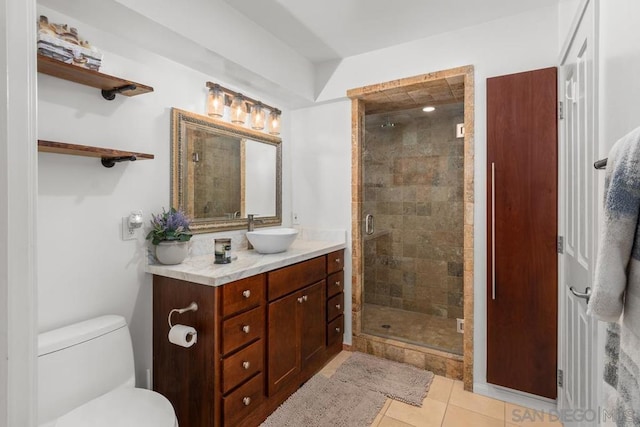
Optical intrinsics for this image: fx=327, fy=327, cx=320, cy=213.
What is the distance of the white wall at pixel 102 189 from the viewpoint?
149cm

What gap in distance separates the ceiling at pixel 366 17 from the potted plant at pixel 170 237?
1.35m

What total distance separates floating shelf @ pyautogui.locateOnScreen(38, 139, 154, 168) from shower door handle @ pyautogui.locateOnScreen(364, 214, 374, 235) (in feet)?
6.08

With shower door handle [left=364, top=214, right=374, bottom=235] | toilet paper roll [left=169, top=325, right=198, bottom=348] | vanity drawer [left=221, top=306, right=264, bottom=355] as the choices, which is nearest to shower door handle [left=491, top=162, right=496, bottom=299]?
shower door handle [left=364, top=214, right=374, bottom=235]

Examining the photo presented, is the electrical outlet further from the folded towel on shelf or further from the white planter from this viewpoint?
the folded towel on shelf

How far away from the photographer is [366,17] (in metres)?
2.16

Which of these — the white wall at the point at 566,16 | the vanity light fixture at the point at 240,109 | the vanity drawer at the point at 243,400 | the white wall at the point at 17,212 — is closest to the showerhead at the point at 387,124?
the vanity light fixture at the point at 240,109

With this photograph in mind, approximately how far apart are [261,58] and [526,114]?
1.77 m

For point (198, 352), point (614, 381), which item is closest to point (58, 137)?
point (198, 352)

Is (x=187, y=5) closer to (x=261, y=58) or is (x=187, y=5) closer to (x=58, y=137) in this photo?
(x=261, y=58)

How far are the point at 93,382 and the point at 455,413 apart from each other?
197 centimetres

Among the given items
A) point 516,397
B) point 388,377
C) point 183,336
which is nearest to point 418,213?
point 388,377

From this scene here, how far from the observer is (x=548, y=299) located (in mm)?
1960

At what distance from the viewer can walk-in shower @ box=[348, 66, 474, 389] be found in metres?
2.62

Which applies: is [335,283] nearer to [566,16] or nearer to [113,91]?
[113,91]
